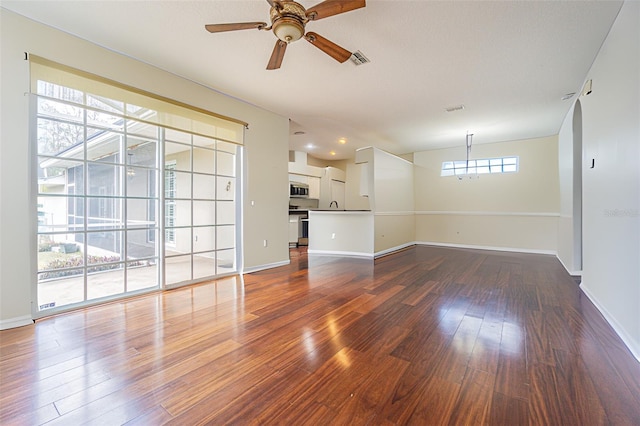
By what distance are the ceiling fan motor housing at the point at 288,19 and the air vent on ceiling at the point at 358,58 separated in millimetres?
990

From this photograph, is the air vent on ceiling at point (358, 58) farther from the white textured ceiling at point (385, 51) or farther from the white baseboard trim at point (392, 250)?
the white baseboard trim at point (392, 250)

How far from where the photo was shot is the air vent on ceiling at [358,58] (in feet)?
9.62

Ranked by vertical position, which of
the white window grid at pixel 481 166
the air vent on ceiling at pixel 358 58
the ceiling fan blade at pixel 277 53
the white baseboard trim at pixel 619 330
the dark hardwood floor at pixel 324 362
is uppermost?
the air vent on ceiling at pixel 358 58

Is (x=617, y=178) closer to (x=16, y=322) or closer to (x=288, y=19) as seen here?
(x=288, y=19)

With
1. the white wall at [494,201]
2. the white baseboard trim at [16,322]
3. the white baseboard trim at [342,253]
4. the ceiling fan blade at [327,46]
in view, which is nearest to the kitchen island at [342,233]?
the white baseboard trim at [342,253]

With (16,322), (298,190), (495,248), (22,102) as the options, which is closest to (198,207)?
(22,102)

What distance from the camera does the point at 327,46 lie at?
7.66 feet

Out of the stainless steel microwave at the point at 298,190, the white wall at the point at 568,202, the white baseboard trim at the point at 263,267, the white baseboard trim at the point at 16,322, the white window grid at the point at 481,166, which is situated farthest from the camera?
the stainless steel microwave at the point at 298,190

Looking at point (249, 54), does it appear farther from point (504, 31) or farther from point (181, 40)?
point (504, 31)

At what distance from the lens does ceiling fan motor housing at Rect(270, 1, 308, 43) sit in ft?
6.57

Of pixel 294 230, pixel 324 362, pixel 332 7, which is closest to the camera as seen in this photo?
pixel 324 362

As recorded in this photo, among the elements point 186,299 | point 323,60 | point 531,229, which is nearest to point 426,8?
point 323,60

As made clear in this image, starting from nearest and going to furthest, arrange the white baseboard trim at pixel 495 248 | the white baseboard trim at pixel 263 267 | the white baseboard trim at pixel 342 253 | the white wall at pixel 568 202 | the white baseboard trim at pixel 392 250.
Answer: the white wall at pixel 568 202 → the white baseboard trim at pixel 263 267 → the white baseboard trim at pixel 342 253 → the white baseboard trim at pixel 392 250 → the white baseboard trim at pixel 495 248

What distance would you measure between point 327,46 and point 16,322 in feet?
12.2
